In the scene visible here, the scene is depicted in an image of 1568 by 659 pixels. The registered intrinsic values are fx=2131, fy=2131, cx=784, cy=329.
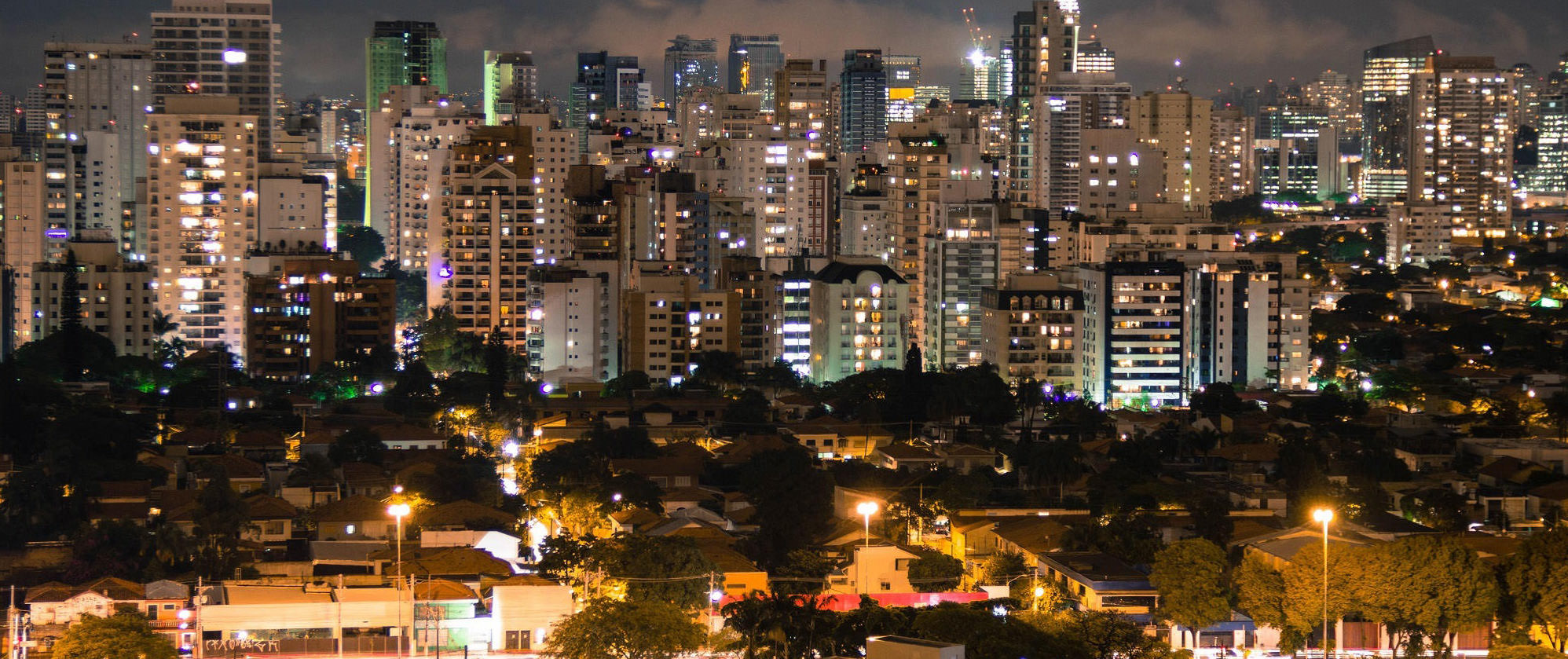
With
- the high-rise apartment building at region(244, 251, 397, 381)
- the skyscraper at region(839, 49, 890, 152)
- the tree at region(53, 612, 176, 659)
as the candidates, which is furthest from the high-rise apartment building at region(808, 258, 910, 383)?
the skyscraper at region(839, 49, 890, 152)

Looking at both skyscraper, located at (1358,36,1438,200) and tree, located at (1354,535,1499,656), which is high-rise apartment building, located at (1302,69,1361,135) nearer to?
skyscraper, located at (1358,36,1438,200)

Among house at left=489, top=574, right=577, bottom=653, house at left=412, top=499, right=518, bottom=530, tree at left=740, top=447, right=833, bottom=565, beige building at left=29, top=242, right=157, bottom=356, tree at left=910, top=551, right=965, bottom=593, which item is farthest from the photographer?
beige building at left=29, top=242, right=157, bottom=356

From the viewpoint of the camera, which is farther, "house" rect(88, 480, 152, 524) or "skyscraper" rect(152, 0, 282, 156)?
"skyscraper" rect(152, 0, 282, 156)

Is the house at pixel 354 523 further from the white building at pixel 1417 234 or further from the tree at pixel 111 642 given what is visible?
the white building at pixel 1417 234

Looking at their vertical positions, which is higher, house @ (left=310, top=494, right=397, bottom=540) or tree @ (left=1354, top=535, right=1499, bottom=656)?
house @ (left=310, top=494, right=397, bottom=540)

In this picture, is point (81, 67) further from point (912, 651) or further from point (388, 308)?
point (912, 651)

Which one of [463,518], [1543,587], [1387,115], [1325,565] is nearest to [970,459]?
[463,518]

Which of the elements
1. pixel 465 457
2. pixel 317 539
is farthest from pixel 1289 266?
pixel 317 539

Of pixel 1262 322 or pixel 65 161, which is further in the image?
pixel 65 161
